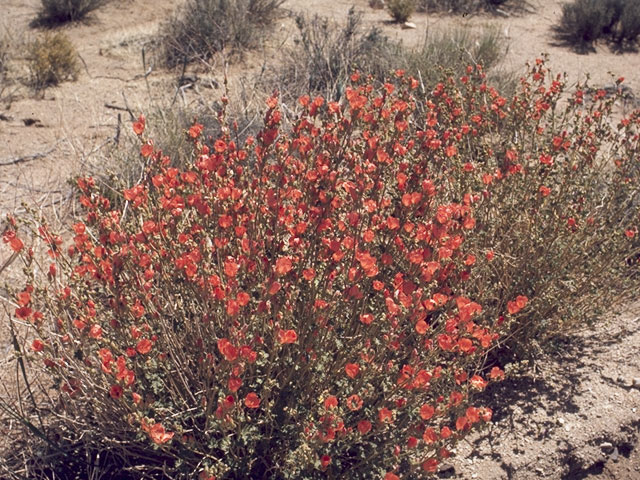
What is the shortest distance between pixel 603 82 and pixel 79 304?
21.3 feet

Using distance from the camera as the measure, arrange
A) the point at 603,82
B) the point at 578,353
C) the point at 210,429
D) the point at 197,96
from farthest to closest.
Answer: the point at 603,82, the point at 197,96, the point at 578,353, the point at 210,429

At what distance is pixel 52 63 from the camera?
260 inches

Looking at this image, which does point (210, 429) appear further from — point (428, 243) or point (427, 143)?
point (427, 143)

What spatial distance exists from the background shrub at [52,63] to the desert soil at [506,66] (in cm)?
14

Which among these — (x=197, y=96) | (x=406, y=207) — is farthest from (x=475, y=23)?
(x=406, y=207)

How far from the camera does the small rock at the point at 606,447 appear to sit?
2.82 meters

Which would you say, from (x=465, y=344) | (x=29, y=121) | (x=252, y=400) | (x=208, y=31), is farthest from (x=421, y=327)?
(x=208, y=31)

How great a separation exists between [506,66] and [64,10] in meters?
6.09

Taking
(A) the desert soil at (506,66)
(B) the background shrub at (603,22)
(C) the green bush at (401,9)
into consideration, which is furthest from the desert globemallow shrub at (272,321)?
(B) the background shrub at (603,22)

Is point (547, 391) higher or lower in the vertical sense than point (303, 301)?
lower

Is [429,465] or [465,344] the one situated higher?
[465,344]

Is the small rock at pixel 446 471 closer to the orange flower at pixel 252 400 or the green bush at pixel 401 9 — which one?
the orange flower at pixel 252 400

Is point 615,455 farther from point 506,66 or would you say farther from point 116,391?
point 506,66

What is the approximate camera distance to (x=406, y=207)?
2.34 m
